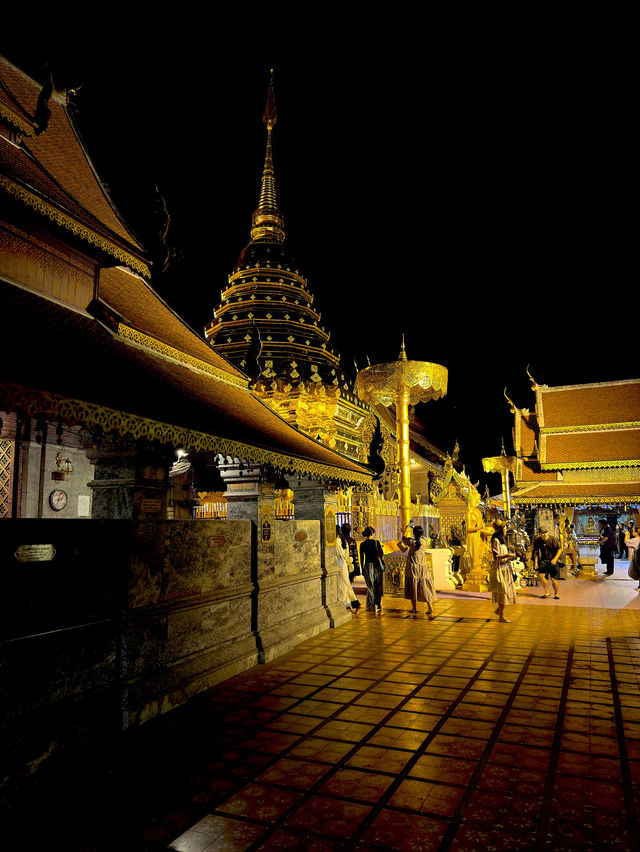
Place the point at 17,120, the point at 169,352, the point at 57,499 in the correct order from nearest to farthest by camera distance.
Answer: the point at 17,120 < the point at 169,352 < the point at 57,499

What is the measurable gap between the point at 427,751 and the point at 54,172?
8083 millimetres

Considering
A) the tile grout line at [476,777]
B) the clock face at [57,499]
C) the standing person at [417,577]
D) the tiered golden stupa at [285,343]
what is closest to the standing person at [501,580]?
the standing person at [417,577]

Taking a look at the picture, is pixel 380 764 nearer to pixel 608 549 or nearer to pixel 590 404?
pixel 608 549

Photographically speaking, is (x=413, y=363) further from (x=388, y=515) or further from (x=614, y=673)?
(x=614, y=673)

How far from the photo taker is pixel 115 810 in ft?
10.7

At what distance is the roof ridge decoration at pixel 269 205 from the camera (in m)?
21.0

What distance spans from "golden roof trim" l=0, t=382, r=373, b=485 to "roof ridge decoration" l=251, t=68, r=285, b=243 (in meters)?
16.9

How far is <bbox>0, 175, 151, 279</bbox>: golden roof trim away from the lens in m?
5.17

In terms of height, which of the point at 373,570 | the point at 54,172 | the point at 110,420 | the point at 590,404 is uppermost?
the point at 54,172

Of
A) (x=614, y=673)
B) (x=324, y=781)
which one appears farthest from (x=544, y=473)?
(x=324, y=781)

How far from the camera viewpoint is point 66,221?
18.8 feet

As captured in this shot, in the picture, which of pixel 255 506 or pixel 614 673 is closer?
pixel 614 673

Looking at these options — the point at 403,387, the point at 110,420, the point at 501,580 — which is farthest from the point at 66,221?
the point at 403,387

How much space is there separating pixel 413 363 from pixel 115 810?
1212 centimetres
